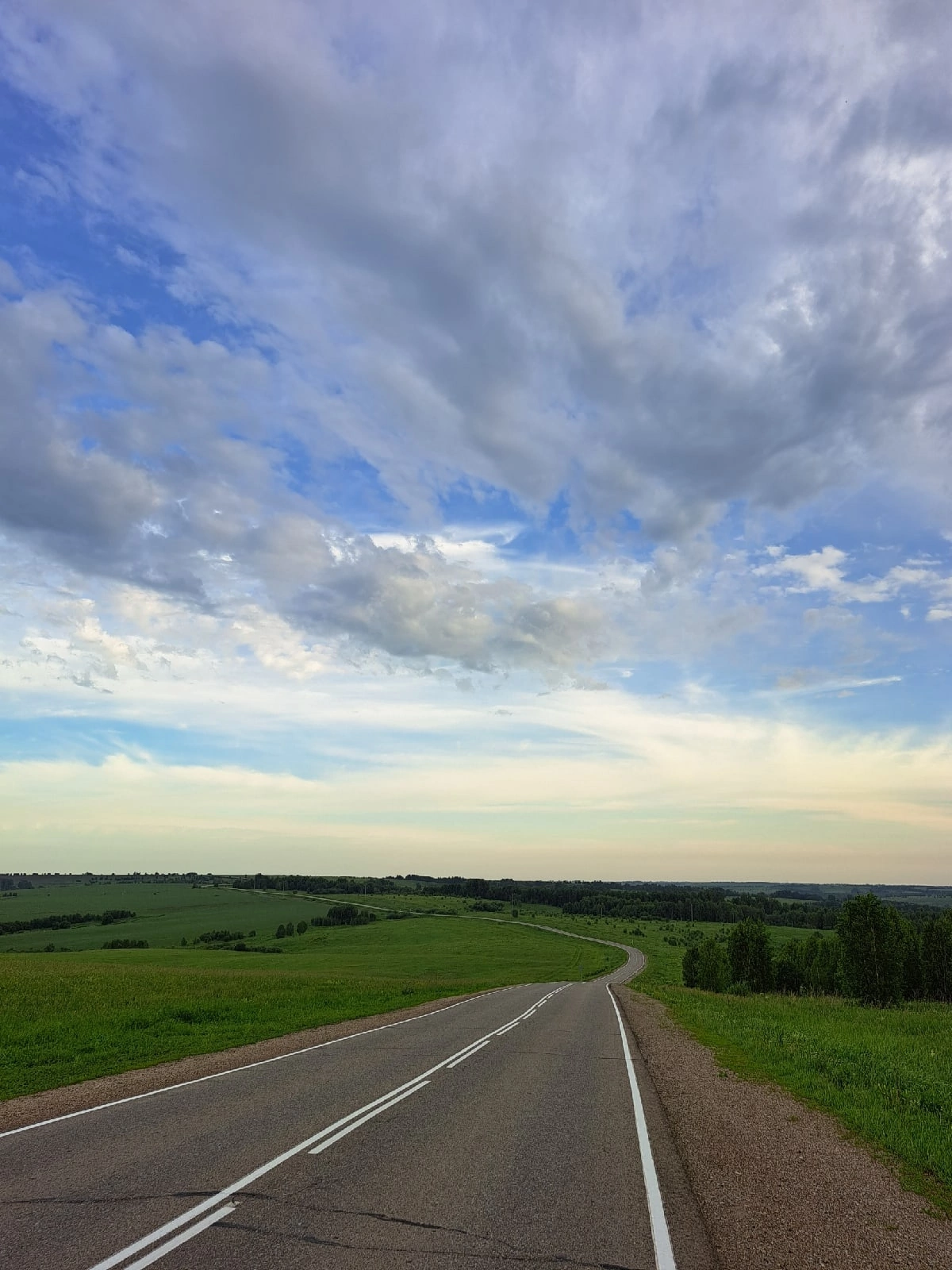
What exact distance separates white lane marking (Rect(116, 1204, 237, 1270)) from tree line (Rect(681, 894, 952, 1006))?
210ft

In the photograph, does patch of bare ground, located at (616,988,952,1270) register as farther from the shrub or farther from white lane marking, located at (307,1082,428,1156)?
the shrub

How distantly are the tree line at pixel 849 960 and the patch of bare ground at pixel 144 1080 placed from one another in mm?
51375

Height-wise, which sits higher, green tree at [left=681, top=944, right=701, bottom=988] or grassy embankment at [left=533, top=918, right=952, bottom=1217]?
grassy embankment at [left=533, top=918, right=952, bottom=1217]

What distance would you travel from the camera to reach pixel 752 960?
75.7 metres

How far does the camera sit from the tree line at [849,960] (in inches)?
2338

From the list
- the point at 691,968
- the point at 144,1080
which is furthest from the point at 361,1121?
the point at 691,968

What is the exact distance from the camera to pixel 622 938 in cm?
14188

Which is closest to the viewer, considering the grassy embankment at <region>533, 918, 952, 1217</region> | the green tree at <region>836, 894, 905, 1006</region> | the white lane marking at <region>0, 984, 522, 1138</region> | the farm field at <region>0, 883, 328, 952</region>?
the grassy embankment at <region>533, 918, 952, 1217</region>

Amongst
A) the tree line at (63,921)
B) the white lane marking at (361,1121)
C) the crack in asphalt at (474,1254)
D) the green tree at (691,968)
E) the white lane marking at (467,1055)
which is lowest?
the tree line at (63,921)

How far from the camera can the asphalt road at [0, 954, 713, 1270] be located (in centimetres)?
696

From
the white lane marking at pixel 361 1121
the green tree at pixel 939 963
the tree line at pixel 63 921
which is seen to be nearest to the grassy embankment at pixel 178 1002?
the white lane marking at pixel 361 1121

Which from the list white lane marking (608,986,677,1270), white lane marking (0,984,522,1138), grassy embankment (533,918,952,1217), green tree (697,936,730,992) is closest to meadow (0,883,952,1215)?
grassy embankment (533,918,952,1217)

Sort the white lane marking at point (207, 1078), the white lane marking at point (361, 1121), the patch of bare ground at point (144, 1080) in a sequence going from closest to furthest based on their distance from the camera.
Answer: the white lane marking at point (361, 1121), the white lane marking at point (207, 1078), the patch of bare ground at point (144, 1080)

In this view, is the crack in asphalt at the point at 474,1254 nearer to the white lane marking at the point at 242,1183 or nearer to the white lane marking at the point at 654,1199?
→ the white lane marking at the point at 654,1199
